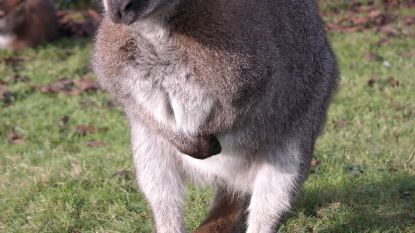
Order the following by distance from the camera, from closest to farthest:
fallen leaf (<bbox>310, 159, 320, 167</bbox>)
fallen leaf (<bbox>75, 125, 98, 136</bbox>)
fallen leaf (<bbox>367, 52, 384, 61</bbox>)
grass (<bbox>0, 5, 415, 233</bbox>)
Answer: grass (<bbox>0, 5, 415, 233</bbox>)
fallen leaf (<bbox>310, 159, 320, 167</bbox>)
fallen leaf (<bbox>75, 125, 98, 136</bbox>)
fallen leaf (<bbox>367, 52, 384, 61</bbox>)

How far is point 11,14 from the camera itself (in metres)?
11.3

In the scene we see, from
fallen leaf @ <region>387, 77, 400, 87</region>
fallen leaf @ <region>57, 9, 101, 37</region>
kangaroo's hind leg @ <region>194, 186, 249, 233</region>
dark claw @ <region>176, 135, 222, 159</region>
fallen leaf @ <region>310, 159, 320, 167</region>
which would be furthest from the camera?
fallen leaf @ <region>57, 9, 101, 37</region>

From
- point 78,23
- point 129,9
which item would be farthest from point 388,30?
point 129,9

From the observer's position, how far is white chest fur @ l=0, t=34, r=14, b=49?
10812 millimetres

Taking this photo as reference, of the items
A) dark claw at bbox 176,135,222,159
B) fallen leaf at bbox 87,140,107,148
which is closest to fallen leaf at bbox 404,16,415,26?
fallen leaf at bbox 87,140,107,148

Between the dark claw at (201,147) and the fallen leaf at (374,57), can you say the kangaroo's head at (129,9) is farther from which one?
the fallen leaf at (374,57)

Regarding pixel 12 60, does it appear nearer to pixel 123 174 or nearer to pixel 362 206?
pixel 123 174

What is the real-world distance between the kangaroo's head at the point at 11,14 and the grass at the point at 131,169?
7.77 ft

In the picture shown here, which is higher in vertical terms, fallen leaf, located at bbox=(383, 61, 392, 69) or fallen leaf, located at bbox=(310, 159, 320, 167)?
fallen leaf, located at bbox=(310, 159, 320, 167)

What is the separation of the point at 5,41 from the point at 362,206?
291 inches

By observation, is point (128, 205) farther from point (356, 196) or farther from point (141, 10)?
point (141, 10)

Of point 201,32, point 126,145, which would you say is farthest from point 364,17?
point 201,32

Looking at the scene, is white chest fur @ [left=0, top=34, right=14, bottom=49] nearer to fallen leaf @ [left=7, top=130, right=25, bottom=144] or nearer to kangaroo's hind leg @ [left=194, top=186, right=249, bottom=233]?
fallen leaf @ [left=7, top=130, right=25, bottom=144]

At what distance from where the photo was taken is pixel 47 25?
37.1 feet
